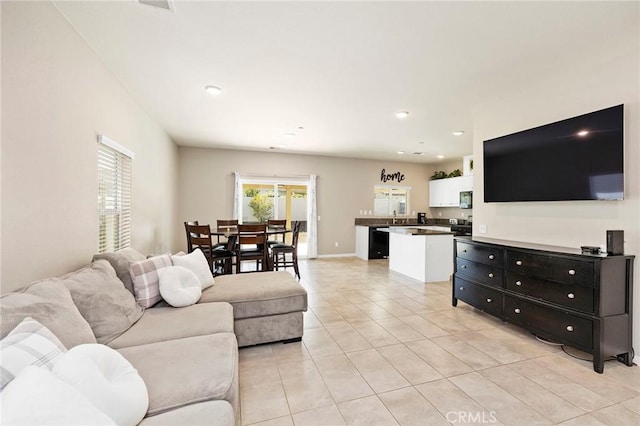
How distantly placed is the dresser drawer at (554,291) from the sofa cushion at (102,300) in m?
3.43

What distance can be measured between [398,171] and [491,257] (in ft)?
16.9

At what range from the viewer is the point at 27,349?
3.29ft

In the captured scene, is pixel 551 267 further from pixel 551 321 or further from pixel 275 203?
pixel 275 203

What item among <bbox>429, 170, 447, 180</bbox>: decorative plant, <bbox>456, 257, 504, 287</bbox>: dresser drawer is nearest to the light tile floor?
<bbox>456, 257, 504, 287</bbox>: dresser drawer

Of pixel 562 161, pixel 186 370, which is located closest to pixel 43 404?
pixel 186 370

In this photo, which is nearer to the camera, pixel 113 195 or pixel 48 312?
pixel 48 312

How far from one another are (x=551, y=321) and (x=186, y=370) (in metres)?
2.98

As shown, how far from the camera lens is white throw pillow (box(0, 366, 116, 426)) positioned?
0.74 m

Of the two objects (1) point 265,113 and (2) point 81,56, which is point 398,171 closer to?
(1) point 265,113

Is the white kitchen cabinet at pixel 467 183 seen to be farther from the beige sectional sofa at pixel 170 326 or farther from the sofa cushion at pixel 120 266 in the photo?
the sofa cushion at pixel 120 266

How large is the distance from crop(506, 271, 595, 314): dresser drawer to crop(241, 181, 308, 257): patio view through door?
5.05 m

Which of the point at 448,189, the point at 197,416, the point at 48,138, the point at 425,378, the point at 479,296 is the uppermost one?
the point at 448,189

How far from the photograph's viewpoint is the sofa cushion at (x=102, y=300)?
5.33ft

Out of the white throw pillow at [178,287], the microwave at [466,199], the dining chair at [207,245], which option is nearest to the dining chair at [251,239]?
the dining chair at [207,245]
